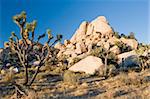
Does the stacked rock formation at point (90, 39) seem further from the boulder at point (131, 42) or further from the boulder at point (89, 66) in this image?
the boulder at point (89, 66)

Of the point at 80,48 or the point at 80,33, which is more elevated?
the point at 80,33

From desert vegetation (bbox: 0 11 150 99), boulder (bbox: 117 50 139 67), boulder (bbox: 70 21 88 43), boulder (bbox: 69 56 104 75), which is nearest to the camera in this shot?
desert vegetation (bbox: 0 11 150 99)

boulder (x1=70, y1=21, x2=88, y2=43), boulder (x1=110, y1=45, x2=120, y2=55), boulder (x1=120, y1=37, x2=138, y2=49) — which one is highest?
boulder (x1=70, y1=21, x2=88, y2=43)

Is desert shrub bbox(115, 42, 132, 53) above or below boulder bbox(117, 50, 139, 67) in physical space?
above

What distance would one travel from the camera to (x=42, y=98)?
52.1ft

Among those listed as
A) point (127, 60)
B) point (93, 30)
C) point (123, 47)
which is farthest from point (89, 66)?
point (93, 30)

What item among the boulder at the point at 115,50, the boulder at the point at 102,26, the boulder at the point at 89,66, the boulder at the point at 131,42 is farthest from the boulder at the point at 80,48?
the boulder at the point at 89,66

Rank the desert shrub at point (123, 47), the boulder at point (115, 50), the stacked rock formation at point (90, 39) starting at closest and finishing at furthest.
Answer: the boulder at point (115, 50), the desert shrub at point (123, 47), the stacked rock formation at point (90, 39)

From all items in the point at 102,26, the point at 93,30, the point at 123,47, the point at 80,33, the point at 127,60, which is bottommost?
the point at 127,60

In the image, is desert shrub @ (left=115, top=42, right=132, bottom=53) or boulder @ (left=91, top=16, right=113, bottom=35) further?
boulder @ (left=91, top=16, right=113, bottom=35)

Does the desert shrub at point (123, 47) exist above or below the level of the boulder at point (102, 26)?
below

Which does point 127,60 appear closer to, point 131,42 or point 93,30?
point 131,42

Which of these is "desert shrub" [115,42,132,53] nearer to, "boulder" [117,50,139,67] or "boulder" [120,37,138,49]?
"boulder" [120,37,138,49]

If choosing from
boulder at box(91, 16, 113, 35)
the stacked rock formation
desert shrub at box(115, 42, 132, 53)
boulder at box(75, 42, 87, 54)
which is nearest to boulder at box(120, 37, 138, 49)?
the stacked rock formation
